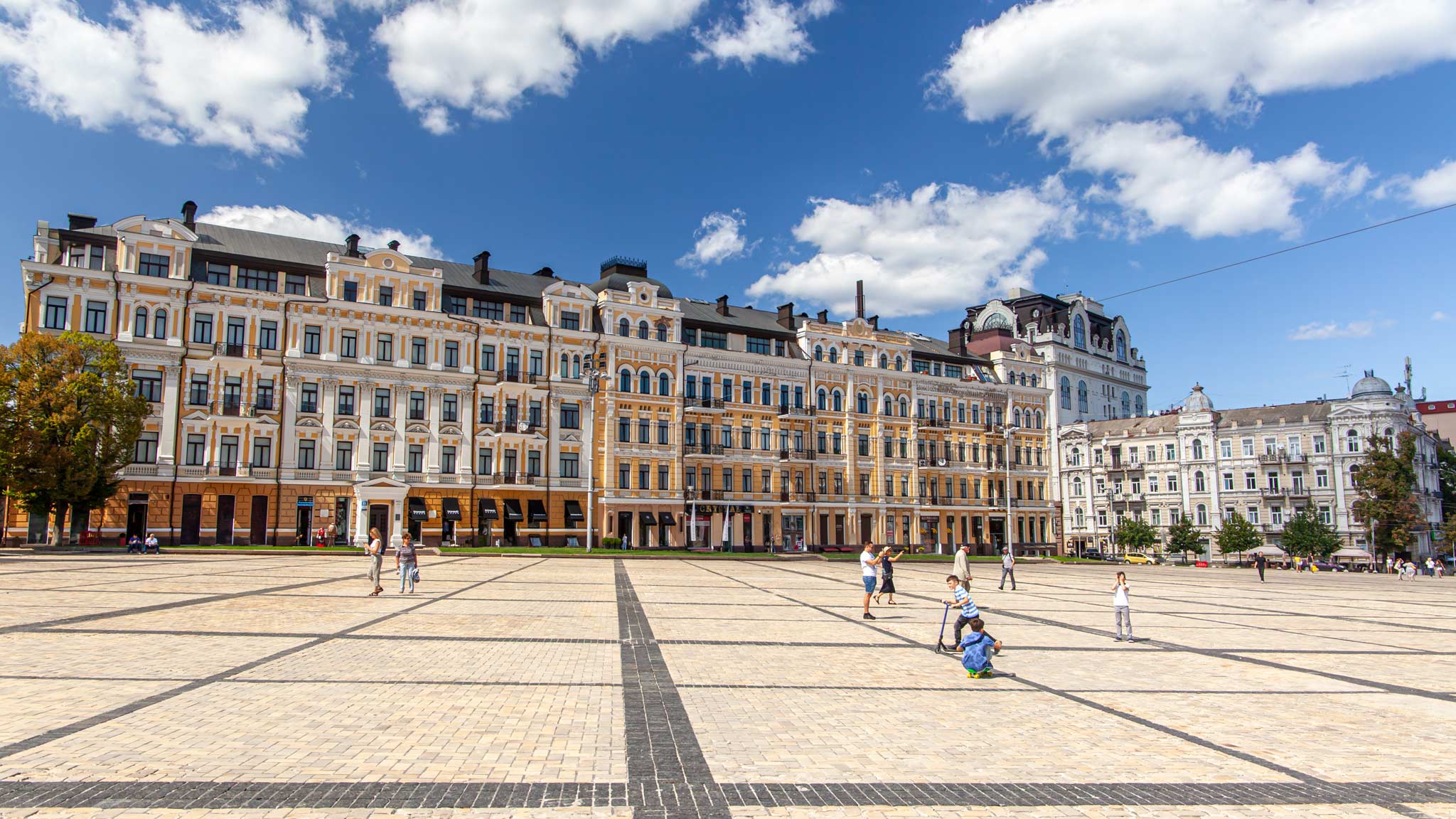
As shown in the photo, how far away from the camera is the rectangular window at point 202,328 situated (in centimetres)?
4866

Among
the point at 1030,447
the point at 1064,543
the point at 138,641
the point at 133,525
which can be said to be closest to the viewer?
the point at 138,641

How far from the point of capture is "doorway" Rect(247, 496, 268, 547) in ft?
160

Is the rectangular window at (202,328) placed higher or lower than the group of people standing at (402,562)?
higher

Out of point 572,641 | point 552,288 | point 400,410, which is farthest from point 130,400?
point 572,641

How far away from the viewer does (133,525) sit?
152 ft

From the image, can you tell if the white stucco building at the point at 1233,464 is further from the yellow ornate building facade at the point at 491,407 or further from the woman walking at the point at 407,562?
the woman walking at the point at 407,562

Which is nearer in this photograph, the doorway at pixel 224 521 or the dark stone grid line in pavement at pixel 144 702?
the dark stone grid line in pavement at pixel 144 702

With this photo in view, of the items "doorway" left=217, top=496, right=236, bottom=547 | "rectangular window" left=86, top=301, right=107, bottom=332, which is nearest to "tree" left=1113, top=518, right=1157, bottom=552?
"doorway" left=217, top=496, right=236, bottom=547

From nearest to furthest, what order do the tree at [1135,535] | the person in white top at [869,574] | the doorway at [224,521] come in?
1. the person in white top at [869,574]
2. the doorway at [224,521]
3. the tree at [1135,535]

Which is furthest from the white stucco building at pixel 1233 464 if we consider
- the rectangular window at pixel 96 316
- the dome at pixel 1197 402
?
the rectangular window at pixel 96 316

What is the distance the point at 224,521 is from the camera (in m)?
48.4

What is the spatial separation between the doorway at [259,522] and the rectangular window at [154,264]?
13.8 metres

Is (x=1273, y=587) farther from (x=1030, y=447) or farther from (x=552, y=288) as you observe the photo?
(x=552, y=288)

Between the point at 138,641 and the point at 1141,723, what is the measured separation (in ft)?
49.9
